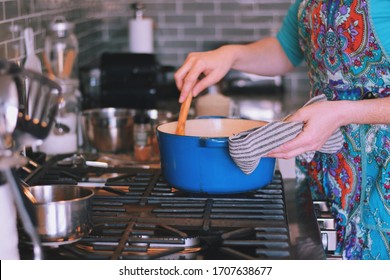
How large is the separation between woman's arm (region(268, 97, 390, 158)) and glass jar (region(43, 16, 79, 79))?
1.11 m

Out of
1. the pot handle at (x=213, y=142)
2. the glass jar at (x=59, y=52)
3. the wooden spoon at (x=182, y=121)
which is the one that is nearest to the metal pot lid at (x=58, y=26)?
the glass jar at (x=59, y=52)

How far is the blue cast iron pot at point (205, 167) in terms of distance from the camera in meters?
1.79

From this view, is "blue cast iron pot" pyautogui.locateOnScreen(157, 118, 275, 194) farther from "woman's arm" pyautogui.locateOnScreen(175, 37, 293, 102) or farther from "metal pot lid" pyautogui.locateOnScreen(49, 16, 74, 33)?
"metal pot lid" pyautogui.locateOnScreen(49, 16, 74, 33)

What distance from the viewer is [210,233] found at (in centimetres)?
160

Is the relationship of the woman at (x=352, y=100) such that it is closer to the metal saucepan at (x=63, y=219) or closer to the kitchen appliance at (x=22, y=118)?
the metal saucepan at (x=63, y=219)

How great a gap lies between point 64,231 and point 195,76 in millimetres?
694

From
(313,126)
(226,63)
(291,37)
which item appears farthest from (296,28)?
(313,126)

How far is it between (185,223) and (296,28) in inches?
39.0

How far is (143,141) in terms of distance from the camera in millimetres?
2375

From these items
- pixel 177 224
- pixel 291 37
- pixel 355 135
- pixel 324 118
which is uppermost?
pixel 291 37

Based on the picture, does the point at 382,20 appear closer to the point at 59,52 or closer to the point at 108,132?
the point at 108,132

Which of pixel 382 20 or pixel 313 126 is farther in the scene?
pixel 382 20

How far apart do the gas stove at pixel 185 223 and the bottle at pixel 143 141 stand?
0.99 ft

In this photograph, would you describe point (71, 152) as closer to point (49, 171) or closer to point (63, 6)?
point (49, 171)
